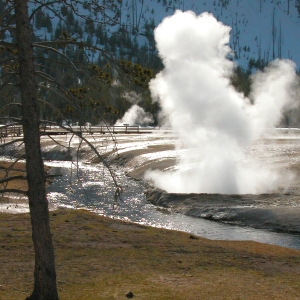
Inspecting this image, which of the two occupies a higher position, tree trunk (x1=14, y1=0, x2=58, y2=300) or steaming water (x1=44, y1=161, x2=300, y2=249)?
tree trunk (x1=14, y1=0, x2=58, y2=300)

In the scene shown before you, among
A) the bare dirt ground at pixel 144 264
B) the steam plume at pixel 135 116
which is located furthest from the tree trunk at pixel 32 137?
the steam plume at pixel 135 116

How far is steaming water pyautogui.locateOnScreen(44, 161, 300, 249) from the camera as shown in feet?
58.1

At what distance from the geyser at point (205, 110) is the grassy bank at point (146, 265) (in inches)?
358

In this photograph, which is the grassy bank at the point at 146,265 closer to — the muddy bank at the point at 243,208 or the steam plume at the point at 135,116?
the muddy bank at the point at 243,208

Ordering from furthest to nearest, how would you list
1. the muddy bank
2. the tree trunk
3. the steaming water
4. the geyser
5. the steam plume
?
1. the steam plume
2. the geyser
3. the muddy bank
4. the steaming water
5. the tree trunk

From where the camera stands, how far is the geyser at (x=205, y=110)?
2583 centimetres

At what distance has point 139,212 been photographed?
21.8m

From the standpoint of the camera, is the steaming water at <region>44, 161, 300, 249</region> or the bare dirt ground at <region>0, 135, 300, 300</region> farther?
the steaming water at <region>44, 161, 300, 249</region>

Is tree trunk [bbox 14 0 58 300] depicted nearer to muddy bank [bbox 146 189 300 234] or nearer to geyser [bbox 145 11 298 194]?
muddy bank [bbox 146 189 300 234]

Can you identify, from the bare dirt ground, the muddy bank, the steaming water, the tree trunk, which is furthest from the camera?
the muddy bank

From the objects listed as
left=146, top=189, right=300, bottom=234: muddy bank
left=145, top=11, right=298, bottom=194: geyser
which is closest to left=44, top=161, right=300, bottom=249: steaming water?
left=146, top=189, right=300, bottom=234: muddy bank

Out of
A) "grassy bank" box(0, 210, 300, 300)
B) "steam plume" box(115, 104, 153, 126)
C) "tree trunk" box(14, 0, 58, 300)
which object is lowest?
"grassy bank" box(0, 210, 300, 300)

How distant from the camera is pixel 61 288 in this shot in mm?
10430

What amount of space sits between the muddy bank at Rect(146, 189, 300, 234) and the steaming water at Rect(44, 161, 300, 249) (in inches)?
20.1
